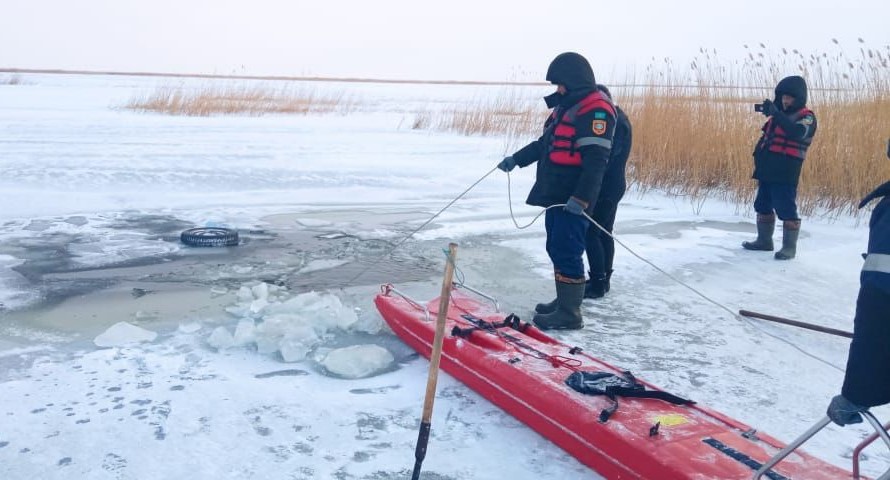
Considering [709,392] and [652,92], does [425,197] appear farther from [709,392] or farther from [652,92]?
[709,392]

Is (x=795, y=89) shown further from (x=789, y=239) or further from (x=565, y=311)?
(x=565, y=311)

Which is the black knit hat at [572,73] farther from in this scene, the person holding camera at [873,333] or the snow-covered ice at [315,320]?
the person holding camera at [873,333]

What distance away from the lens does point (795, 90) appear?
589 cm

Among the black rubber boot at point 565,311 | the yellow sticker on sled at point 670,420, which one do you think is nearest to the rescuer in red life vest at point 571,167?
the black rubber boot at point 565,311

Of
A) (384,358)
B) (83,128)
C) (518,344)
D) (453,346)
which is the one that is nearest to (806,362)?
(518,344)

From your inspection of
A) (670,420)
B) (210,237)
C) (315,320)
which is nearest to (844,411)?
(670,420)

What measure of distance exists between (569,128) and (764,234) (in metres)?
3.05

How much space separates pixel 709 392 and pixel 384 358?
60.5 inches

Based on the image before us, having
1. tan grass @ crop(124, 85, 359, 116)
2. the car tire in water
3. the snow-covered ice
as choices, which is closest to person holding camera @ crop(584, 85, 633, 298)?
the snow-covered ice

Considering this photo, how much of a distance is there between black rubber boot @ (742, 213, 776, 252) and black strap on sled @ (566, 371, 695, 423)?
382 centimetres

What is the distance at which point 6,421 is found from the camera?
297 centimetres

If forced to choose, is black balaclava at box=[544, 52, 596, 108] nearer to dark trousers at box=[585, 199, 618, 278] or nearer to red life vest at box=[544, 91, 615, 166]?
red life vest at box=[544, 91, 615, 166]

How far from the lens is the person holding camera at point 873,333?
1.99 m

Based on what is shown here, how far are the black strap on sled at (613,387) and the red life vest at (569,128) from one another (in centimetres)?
149
